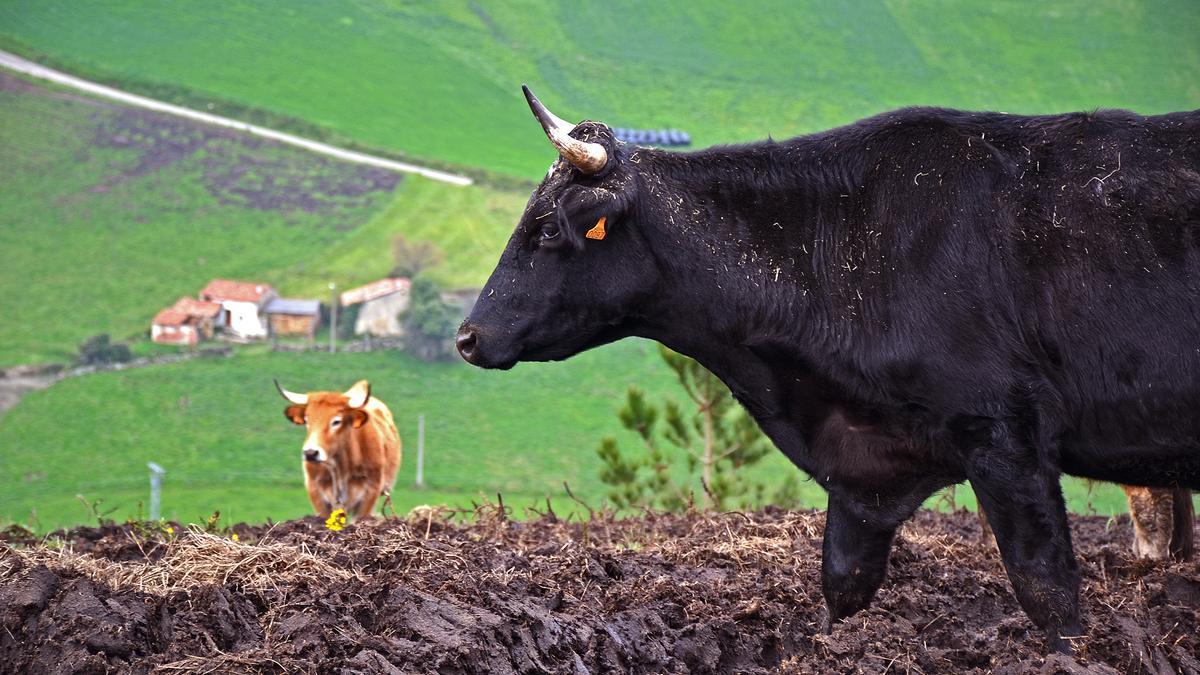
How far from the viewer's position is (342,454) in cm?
1445

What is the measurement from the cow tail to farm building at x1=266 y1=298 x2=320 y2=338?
5270cm

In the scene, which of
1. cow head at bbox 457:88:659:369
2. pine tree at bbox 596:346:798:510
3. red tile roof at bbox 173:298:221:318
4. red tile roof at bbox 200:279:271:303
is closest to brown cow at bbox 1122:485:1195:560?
cow head at bbox 457:88:659:369

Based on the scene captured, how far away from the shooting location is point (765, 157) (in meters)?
6.77

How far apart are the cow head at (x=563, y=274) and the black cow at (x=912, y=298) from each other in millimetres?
11

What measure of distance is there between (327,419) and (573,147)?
8.62 meters

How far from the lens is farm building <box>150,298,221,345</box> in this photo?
57906 millimetres

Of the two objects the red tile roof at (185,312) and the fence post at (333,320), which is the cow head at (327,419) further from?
the red tile roof at (185,312)

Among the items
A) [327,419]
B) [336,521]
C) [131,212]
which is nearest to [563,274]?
[336,521]

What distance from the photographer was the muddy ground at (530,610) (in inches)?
204

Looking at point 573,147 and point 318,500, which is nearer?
point 573,147

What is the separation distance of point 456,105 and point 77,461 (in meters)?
37.9

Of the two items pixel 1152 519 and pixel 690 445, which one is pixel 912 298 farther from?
pixel 690 445

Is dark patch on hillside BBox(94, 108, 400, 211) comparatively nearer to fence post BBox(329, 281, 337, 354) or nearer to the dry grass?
fence post BBox(329, 281, 337, 354)

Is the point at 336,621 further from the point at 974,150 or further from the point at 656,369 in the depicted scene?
the point at 656,369
